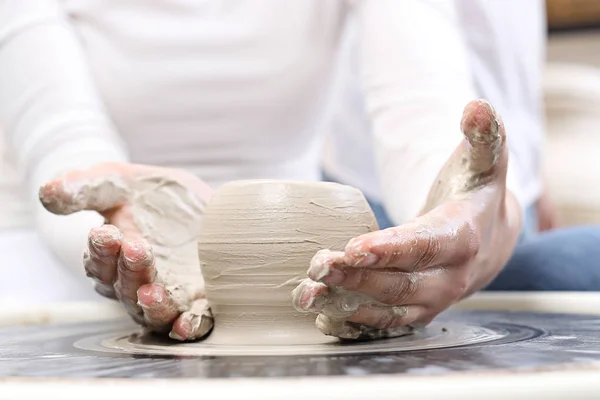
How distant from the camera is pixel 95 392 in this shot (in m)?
0.37

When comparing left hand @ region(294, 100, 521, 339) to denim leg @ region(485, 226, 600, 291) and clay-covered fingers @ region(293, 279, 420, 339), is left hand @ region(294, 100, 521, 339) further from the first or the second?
denim leg @ region(485, 226, 600, 291)

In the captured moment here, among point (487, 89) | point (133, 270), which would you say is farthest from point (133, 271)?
point (487, 89)

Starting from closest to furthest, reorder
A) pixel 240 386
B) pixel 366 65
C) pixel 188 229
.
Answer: pixel 240 386
pixel 188 229
pixel 366 65

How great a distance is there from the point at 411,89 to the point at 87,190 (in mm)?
482

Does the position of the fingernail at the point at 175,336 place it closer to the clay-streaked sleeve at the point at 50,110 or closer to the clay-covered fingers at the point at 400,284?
the clay-covered fingers at the point at 400,284

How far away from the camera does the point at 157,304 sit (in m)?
0.59

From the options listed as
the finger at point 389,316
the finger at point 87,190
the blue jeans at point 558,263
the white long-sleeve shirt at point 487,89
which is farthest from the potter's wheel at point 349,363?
the white long-sleeve shirt at point 487,89

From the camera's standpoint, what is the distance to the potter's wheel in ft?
1.22

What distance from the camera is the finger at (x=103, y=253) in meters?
0.55

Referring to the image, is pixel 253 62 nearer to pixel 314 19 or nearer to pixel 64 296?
pixel 314 19

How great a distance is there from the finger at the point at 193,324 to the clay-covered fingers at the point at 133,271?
37 mm

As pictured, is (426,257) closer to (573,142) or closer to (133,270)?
(133,270)

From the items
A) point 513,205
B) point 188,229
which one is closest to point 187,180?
point 188,229

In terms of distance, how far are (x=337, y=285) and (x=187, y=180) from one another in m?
0.34
